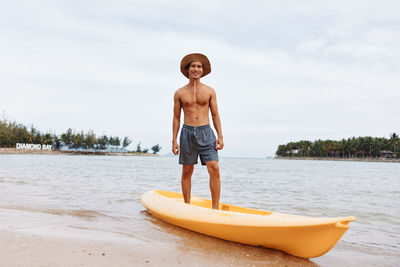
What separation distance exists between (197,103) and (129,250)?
212 centimetres

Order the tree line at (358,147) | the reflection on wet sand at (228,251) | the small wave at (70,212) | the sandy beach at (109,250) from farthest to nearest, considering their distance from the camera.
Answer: the tree line at (358,147), the small wave at (70,212), the reflection on wet sand at (228,251), the sandy beach at (109,250)

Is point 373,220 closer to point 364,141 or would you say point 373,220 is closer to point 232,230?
point 232,230

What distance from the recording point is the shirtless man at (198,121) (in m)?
4.15

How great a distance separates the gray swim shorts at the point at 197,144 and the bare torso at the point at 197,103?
10 centimetres

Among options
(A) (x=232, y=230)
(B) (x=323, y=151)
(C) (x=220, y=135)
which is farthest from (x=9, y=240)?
(B) (x=323, y=151)

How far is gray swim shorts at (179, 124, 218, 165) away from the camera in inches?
163

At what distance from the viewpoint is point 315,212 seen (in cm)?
670

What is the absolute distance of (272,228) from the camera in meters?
2.86

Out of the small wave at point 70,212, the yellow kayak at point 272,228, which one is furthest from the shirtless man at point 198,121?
the small wave at point 70,212

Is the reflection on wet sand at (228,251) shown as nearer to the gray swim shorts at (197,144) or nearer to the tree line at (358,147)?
the gray swim shorts at (197,144)

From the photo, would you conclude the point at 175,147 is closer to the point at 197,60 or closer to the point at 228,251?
the point at 197,60

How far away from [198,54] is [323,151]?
420ft

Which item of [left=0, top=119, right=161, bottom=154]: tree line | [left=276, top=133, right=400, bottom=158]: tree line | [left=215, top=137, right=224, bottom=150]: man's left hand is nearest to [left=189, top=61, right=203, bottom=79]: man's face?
[left=215, top=137, right=224, bottom=150]: man's left hand

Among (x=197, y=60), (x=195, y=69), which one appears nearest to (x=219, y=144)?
(x=195, y=69)
